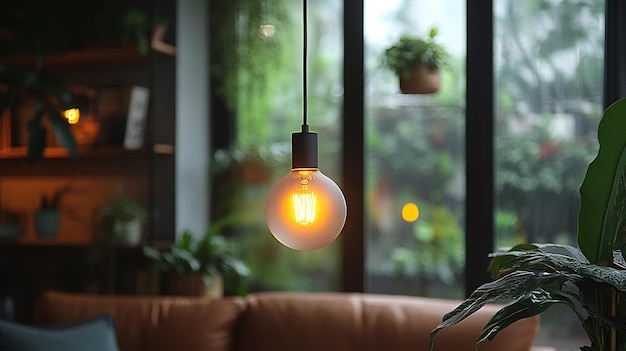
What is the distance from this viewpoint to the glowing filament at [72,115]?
3.60m

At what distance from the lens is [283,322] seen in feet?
9.70

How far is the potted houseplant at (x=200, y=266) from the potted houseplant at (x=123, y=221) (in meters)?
0.11

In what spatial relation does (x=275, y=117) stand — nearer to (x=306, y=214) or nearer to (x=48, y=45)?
(x=48, y=45)

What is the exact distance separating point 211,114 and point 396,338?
4.92 feet

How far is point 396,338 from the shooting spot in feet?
9.12

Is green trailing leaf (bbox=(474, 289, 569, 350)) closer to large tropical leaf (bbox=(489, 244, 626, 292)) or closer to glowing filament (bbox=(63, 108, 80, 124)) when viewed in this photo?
large tropical leaf (bbox=(489, 244, 626, 292))

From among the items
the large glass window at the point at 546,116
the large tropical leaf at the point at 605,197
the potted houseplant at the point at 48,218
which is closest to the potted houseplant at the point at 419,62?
the large glass window at the point at 546,116

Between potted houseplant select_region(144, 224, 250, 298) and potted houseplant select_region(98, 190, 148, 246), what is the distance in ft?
0.35

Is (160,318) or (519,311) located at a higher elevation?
(519,311)

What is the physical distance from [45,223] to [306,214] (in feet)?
7.31

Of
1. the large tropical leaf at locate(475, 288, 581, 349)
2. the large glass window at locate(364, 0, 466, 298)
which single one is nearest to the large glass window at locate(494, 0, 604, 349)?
the large glass window at locate(364, 0, 466, 298)

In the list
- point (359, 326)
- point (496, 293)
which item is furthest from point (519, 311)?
point (359, 326)

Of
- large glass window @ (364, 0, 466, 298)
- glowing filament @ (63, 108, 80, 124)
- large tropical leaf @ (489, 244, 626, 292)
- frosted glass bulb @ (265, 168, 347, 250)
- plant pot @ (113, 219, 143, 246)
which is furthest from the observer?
glowing filament @ (63, 108, 80, 124)

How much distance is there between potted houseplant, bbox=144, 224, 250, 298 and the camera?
3395 mm
